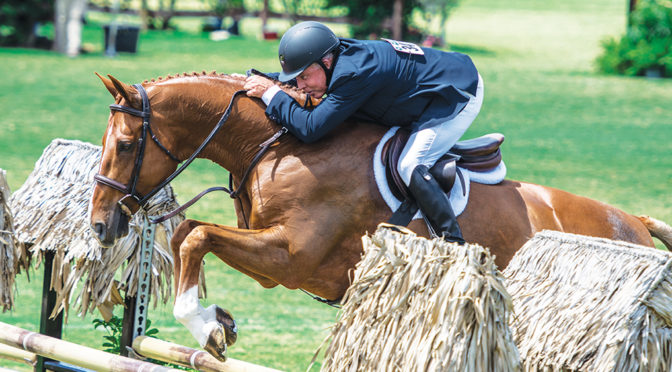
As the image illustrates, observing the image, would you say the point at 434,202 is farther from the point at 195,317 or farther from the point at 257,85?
the point at 195,317

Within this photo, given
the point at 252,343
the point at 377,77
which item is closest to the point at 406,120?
the point at 377,77

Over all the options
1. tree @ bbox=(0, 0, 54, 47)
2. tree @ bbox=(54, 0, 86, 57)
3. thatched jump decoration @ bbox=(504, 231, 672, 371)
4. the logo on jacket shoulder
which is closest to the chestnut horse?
the logo on jacket shoulder

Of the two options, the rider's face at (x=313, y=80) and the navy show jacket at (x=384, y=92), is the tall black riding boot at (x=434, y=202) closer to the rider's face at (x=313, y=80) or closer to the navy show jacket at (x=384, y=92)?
the navy show jacket at (x=384, y=92)

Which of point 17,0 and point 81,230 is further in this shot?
point 17,0

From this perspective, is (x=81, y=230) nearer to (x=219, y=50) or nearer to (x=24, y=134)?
(x=24, y=134)

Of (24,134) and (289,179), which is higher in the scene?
(289,179)

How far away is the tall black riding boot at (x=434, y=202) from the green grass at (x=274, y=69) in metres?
2.06

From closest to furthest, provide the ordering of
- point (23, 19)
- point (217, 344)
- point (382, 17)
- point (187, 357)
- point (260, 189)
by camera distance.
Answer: point (217, 344) → point (187, 357) → point (260, 189) → point (23, 19) → point (382, 17)

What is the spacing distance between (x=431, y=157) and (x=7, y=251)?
2650 millimetres

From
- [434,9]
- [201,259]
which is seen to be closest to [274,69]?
[434,9]

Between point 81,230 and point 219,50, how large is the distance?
2502 cm

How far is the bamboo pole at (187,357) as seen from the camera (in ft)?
14.2

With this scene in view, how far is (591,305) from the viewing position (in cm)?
356

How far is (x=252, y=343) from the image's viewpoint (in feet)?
25.1
